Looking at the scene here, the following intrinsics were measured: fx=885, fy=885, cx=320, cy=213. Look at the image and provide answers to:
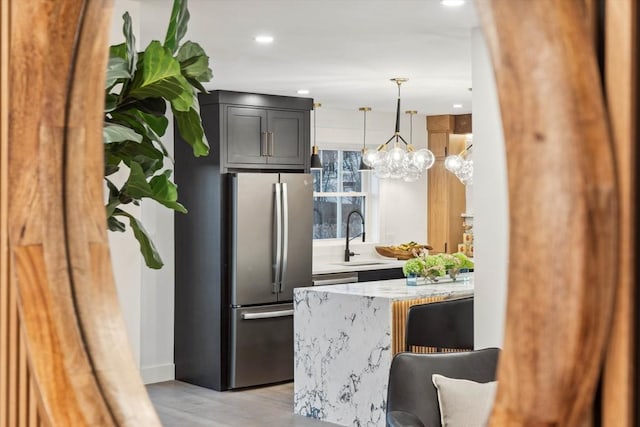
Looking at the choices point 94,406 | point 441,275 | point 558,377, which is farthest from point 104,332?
point 441,275

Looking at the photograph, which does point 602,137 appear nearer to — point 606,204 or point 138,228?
point 606,204

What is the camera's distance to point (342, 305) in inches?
219

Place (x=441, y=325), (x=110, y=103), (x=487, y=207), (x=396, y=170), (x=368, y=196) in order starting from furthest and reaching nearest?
(x=368, y=196), (x=396, y=170), (x=441, y=325), (x=487, y=207), (x=110, y=103)

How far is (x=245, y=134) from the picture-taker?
6.98m

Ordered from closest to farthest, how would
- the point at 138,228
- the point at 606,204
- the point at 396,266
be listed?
the point at 606,204
the point at 138,228
the point at 396,266

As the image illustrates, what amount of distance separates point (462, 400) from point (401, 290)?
2.53 metres

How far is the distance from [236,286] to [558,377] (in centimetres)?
614

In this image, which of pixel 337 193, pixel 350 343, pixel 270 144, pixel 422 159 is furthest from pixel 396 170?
pixel 337 193

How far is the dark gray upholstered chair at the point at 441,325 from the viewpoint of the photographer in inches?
188

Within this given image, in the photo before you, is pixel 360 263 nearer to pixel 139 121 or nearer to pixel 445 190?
pixel 445 190

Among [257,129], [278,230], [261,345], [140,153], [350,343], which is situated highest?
[257,129]

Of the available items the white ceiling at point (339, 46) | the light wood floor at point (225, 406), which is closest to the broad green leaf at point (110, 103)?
the white ceiling at point (339, 46)

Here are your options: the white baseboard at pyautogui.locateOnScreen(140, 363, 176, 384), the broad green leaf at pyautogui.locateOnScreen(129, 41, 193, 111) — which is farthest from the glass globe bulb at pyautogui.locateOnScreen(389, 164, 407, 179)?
the broad green leaf at pyautogui.locateOnScreen(129, 41, 193, 111)

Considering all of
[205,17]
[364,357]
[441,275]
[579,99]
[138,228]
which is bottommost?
[364,357]
